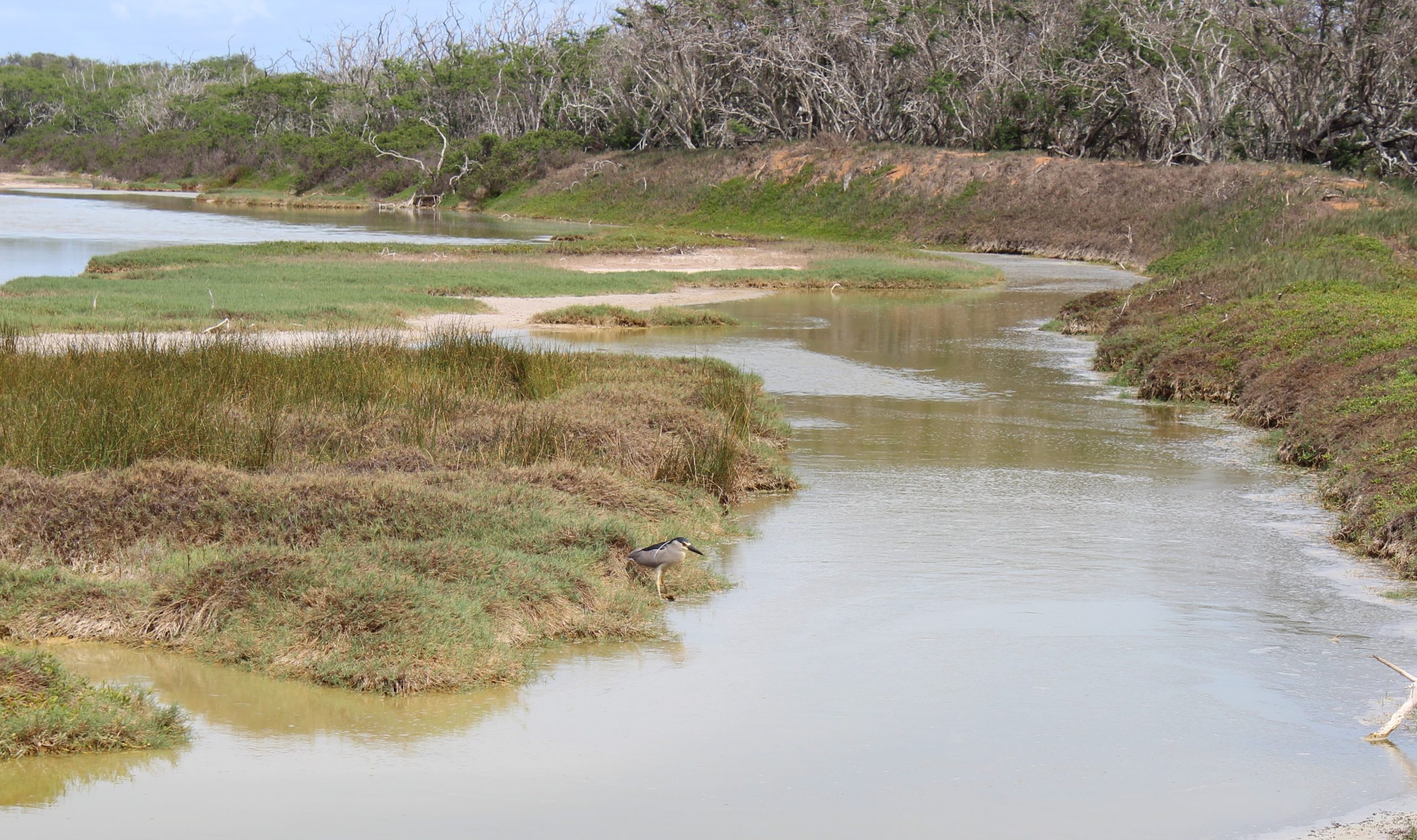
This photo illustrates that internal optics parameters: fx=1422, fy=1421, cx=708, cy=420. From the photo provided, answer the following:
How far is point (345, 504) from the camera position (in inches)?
323

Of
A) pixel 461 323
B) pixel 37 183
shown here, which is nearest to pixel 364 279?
pixel 461 323

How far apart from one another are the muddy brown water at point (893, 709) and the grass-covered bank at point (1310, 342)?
58cm

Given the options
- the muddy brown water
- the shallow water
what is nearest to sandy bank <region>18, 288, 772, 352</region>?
the muddy brown water

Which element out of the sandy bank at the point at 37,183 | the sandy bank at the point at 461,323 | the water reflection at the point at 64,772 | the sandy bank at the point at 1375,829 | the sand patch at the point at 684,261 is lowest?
the water reflection at the point at 64,772

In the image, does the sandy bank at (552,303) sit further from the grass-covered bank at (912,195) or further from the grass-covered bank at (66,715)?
the grass-covered bank at (912,195)

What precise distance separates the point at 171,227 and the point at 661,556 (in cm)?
4107

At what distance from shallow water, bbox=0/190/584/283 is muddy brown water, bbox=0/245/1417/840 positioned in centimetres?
2197

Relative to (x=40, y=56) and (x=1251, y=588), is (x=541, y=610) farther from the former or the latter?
(x=40, y=56)

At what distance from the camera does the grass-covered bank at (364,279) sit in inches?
781

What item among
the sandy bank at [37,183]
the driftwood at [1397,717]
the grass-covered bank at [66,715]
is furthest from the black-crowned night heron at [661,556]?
the sandy bank at [37,183]

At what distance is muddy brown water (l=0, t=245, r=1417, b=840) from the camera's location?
527 cm

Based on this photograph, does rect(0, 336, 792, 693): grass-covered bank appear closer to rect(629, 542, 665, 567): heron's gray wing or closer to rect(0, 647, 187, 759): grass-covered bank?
rect(629, 542, 665, 567): heron's gray wing

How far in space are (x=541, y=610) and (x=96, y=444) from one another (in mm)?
3517

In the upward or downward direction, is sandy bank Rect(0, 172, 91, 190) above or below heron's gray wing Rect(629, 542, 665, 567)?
above
